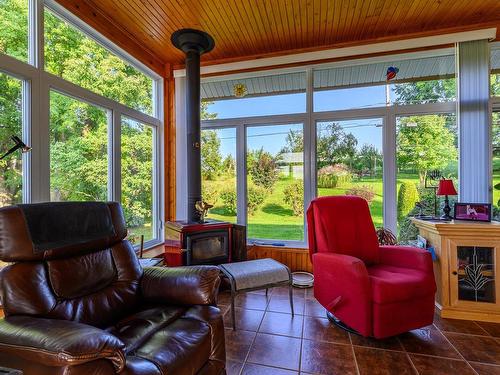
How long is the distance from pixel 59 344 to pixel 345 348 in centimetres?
176

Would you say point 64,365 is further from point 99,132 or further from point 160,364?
point 99,132

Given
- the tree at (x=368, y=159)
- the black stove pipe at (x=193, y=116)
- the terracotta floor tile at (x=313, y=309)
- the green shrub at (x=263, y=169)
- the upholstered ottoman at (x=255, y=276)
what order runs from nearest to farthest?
the upholstered ottoman at (x=255, y=276), the terracotta floor tile at (x=313, y=309), the black stove pipe at (x=193, y=116), the tree at (x=368, y=159), the green shrub at (x=263, y=169)

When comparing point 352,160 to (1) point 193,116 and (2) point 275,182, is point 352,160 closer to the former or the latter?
(2) point 275,182

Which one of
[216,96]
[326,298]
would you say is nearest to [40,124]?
[216,96]

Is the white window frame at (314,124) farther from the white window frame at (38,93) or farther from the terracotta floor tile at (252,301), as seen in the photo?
the white window frame at (38,93)

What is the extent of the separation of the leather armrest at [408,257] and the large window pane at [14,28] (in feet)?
11.0

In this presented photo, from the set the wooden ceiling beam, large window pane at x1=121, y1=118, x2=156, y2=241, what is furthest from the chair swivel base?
the wooden ceiling beam

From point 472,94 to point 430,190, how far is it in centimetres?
111

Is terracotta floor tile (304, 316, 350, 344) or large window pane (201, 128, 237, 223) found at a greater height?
large window pane (201, 128, 237, 223)

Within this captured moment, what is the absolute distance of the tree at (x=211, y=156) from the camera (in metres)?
3.76

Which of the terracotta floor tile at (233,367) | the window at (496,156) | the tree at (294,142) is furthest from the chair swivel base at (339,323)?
the window at (496,156)

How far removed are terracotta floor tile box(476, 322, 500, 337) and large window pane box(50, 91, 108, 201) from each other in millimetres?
3663

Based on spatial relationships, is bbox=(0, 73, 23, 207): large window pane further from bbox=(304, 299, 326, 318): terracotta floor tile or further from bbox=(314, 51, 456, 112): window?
bbox=(314, 51, 456, 112): window

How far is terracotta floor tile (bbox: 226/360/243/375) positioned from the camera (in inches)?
65.0
